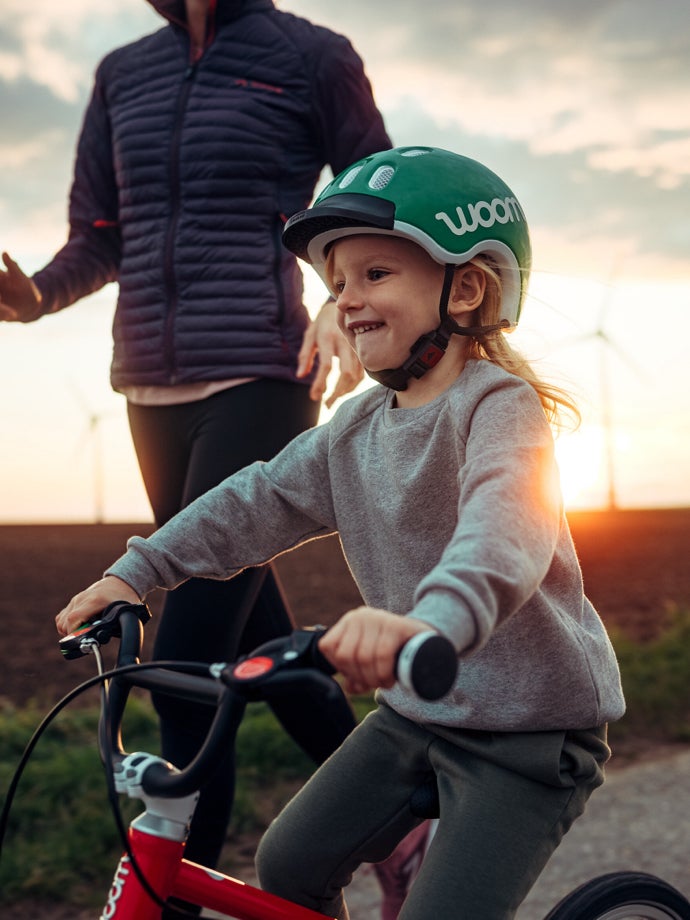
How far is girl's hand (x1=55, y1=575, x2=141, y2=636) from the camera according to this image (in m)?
2.02

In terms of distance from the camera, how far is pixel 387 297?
219 centimetres

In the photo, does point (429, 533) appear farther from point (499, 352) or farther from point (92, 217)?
point (92, 217)

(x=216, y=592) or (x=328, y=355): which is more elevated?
(x=328, y=355)

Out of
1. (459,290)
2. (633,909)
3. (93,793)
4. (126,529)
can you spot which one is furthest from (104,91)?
(126,529)

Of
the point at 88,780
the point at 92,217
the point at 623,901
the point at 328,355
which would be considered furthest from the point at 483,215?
the point at 88,780

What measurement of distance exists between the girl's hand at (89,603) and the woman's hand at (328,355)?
80 cm

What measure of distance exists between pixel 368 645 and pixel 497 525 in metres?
0.34

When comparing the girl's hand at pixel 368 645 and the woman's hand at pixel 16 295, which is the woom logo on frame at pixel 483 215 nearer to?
the girl's hand at pixel 368 645

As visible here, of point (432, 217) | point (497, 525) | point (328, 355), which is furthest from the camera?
point (328, 355)

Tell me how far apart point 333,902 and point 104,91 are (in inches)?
93.1

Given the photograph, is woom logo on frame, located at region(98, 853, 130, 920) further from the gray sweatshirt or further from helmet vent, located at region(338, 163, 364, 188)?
helmet vent, located at region(338, 163, 364, 188)

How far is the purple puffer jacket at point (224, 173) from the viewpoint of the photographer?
9.69 ft

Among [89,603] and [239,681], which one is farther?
[89,603]

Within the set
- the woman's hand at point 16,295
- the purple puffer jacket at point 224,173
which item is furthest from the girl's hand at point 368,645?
the woman's hand at point 16,295
